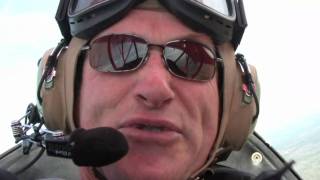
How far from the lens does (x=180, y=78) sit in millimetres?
1859

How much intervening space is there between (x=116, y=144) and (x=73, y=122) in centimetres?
68

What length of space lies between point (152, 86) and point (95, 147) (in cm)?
48

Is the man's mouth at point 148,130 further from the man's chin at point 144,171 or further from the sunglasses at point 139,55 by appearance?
the sunglasses at point 139,55

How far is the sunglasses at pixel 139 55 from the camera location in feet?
6.01

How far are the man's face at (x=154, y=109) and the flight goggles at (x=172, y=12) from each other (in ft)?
0.09

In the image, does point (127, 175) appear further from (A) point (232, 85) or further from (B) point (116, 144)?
(A) point (232, 85)

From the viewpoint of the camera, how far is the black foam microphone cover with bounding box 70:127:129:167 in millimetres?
1298

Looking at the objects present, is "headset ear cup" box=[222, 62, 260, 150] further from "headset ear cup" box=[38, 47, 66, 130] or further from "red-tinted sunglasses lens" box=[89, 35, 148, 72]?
"headset ear cup" box=[38, 47, 66, 130]

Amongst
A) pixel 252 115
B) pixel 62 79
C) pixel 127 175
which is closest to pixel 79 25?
pixel 62 79

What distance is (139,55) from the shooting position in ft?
5.97

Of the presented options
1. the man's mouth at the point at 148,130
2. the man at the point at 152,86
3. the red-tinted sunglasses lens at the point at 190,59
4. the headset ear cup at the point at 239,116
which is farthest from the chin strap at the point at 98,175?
the headset ear cup at the point at 239,116

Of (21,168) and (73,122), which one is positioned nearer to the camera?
(73,122)

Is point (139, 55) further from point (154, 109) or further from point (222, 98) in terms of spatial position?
point (222, 98)

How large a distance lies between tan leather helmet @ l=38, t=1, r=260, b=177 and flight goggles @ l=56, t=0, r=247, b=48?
0.05 meters
